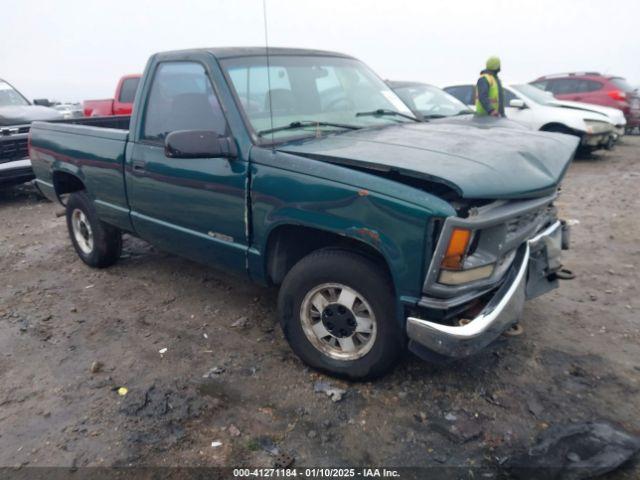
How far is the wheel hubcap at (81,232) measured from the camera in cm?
508

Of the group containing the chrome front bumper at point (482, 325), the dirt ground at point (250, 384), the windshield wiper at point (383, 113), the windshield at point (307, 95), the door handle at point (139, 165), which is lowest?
the dirt ground at point (250, 384)

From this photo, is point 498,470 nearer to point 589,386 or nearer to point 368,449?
point 368,449

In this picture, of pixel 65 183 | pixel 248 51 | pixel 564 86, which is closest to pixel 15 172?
pixel 65 183

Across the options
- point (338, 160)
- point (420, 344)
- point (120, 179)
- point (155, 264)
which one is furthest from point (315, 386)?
point (155, 264)

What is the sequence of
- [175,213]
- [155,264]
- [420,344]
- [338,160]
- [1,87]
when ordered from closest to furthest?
1. [420,344]
2. [338,160]
3. [175,213]
4. [155,264]
5. [1,87]

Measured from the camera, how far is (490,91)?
8.25 meters

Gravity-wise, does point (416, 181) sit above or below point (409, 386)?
above

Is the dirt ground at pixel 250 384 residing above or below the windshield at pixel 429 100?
below

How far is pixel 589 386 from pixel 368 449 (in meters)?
1.43

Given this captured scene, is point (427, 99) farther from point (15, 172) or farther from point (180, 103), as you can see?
point (15, 172)

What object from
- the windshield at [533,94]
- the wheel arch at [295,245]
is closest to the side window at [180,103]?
the wheel arch at [295,245]

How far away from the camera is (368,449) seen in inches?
103

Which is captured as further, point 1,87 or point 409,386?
point 1,87

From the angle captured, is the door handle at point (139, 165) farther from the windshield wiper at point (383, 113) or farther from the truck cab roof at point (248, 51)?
the windshield wiper at point (383, 113)
